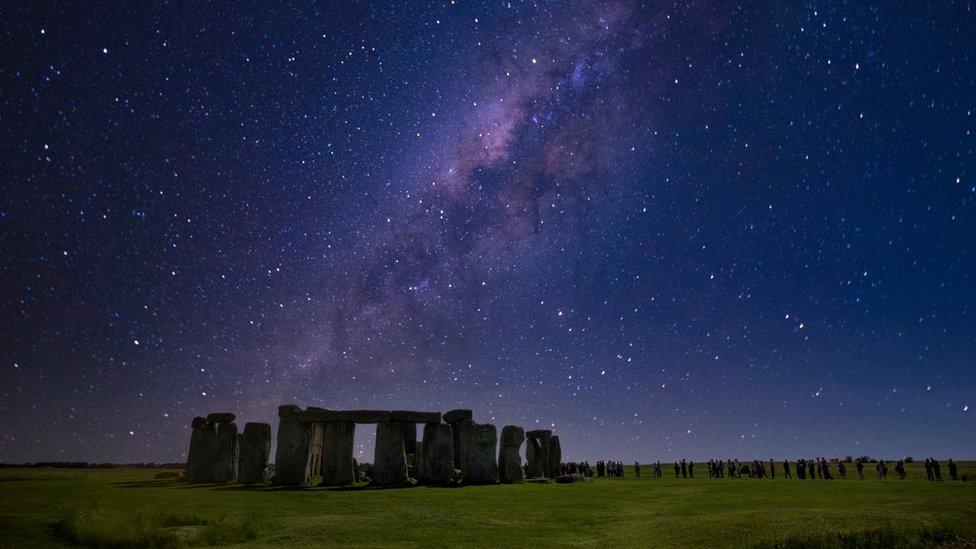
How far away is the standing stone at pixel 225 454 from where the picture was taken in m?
32.3

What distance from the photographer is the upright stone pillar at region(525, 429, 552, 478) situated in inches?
1507

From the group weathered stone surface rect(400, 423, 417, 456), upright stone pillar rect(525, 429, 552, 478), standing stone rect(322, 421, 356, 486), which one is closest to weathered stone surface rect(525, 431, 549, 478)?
upright stone pillar rect(525, 429, 552, 478)

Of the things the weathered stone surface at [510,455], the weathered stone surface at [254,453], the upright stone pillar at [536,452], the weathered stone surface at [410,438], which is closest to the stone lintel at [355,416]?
the weathered stone surface at [254,453]

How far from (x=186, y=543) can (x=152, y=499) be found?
8.65 metres

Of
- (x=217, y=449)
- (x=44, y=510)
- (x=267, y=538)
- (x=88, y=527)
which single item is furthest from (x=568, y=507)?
(x=217, y=449)

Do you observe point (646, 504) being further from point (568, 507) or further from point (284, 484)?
point (284, 484)

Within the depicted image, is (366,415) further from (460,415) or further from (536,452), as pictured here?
(536,452)

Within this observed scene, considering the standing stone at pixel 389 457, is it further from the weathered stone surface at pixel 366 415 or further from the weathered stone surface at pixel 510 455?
the weathered stone surface at pixel 510 455

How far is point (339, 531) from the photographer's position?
15219mm

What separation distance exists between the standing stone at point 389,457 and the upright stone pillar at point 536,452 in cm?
998

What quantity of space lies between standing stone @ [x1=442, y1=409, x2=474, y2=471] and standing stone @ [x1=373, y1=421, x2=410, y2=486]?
341cm

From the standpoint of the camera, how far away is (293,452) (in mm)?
30391

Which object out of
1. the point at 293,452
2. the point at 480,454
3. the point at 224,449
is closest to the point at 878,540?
the point at 480,454

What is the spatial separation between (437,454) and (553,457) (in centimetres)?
1086
